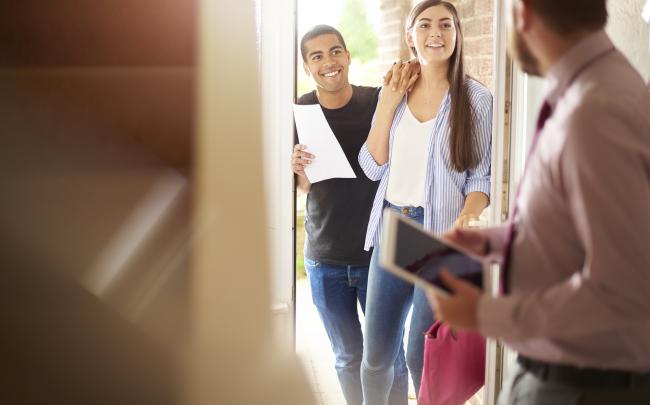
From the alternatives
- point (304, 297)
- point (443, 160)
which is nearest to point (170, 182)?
point (443, 160)

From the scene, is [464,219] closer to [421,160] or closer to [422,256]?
[421,160]

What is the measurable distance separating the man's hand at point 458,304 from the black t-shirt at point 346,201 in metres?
1.50

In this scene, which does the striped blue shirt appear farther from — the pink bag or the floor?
the floor

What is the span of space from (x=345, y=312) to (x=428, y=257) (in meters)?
1.54

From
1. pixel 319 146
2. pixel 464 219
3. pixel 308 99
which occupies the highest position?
pixel 308 99

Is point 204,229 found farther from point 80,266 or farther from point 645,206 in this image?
point 645,206

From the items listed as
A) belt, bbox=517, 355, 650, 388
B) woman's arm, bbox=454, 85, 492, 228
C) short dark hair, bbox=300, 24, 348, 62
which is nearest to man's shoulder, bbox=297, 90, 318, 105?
short dark hair, bbox=300, 24, 348, 62

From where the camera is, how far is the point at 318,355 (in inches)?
146

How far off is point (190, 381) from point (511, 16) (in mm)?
781

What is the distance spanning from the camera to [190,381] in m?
0.65

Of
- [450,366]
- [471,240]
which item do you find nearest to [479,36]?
[450,366]

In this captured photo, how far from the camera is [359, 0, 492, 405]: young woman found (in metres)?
2.34

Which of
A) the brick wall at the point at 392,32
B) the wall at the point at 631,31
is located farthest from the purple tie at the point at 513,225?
the brick wall at the point at 392,32

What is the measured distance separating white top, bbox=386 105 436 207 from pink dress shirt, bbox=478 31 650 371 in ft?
4.23
